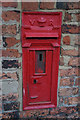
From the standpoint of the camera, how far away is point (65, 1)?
4.74 feet

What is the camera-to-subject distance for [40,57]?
1.54 m

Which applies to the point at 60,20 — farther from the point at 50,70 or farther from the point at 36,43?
the point at 50,70

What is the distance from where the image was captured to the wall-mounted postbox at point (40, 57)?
143 centimetres

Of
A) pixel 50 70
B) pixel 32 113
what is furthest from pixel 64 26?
pixel 32 113

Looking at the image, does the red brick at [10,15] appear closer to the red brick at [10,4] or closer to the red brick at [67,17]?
the red brick at [10,4]

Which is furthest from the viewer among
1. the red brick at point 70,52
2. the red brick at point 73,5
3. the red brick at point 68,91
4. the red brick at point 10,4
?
the red brick at point 68,91

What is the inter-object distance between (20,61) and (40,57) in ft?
0.85

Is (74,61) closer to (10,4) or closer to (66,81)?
(66,81)

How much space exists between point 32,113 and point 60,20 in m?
1.31

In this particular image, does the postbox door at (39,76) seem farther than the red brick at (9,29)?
Yes

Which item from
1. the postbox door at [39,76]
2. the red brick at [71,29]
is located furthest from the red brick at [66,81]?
the red brick at [71,29]

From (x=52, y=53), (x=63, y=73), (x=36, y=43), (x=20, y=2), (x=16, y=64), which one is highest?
(x=20, y=2)

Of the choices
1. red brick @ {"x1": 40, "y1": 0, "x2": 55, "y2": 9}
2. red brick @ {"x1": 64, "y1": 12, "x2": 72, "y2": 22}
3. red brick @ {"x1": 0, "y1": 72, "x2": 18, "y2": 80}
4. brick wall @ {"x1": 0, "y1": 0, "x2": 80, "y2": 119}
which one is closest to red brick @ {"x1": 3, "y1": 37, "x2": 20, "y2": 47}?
brick wall @ {"x1": 0, "y1": 0, "x2": 80, "y2": 119}

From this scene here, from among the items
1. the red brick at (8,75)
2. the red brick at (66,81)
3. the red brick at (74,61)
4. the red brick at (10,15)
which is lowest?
the red brick at (66,81)
